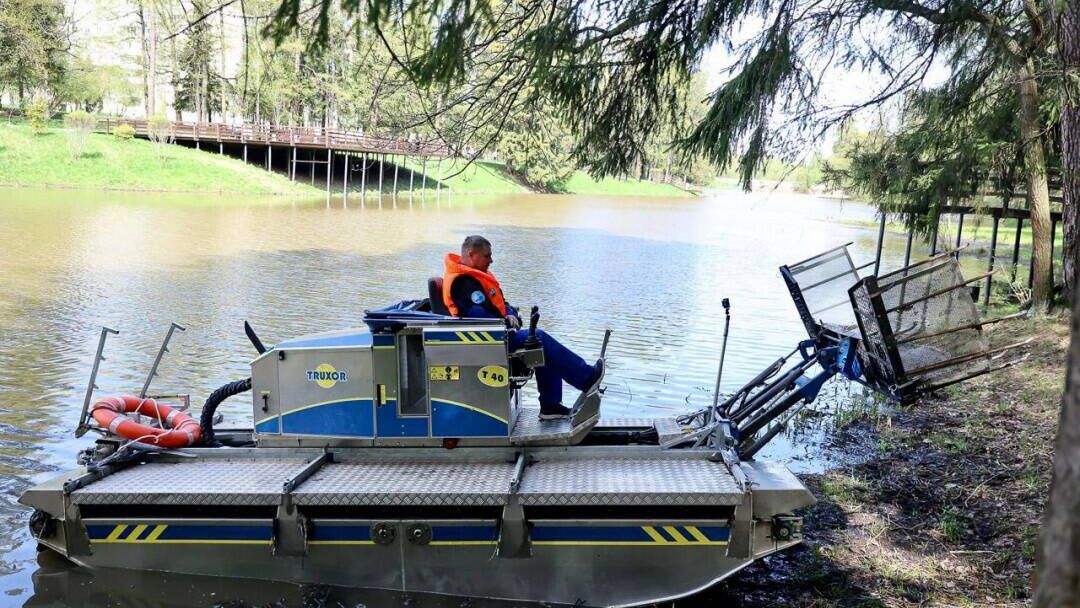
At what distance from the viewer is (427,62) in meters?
5.50

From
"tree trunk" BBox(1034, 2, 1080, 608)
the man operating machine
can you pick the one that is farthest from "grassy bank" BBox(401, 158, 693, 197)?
"tree trunk" BBox(1034, 2, 1080, 608)

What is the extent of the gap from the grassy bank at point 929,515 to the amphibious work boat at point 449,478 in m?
0.86

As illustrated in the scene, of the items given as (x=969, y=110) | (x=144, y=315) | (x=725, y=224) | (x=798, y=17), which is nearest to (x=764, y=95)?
(x=798, y=17)

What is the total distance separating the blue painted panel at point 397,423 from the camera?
6.49 metres

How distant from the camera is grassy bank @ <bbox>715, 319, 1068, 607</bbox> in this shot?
6.03 meters

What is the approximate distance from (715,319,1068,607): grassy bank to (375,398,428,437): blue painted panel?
253cm

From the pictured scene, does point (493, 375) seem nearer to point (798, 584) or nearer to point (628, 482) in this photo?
point (628, 482)

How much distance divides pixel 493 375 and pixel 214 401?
2.31 metres

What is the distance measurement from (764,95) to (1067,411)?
5.83 meters

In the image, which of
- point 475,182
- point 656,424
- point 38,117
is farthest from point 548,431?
point 475,182

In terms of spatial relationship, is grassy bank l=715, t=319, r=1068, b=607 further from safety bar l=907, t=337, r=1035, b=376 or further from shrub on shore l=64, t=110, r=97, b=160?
shrub on shore l=64, t=110, r=97, b=160

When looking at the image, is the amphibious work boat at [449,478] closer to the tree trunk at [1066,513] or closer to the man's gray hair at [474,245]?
the man's gray hair at [474,245]

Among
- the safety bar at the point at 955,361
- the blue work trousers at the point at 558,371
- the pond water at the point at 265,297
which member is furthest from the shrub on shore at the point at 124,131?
the safety bar at the point at 955,361

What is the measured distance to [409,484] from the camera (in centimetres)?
607
